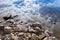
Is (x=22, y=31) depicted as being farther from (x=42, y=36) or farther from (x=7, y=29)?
(x=42, y=36)

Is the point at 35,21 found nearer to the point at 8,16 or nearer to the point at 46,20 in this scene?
the point at 46,20

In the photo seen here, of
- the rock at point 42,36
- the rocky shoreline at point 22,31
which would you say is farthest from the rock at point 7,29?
the rock at point 42,36

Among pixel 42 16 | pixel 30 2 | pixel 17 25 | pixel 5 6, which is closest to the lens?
pixel 17 25

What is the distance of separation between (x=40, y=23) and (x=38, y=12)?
528 mm

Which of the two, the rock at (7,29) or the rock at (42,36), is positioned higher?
the rock at (7,29)

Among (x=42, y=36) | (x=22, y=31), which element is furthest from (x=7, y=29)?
(x=42, y=36)

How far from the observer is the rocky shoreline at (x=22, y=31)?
7.80 feet

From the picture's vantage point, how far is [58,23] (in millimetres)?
2803

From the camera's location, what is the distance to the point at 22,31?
8.36 feet

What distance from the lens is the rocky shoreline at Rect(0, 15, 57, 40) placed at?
2.38m

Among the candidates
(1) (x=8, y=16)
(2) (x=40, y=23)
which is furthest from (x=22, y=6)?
(2) (x=40, y=23)

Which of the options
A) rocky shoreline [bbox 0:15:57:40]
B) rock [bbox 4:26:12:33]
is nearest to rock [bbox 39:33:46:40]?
rocky shoreline [bbox 0:15:57:40]

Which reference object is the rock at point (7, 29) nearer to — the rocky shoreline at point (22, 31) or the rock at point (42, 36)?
the rocky shoreline at point (22, 31)

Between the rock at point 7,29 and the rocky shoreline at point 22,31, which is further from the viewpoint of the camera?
the rock at point 7,29
